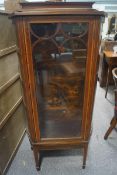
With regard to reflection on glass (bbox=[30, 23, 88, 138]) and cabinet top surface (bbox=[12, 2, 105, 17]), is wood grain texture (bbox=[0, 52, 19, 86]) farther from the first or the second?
cabinet top surface (bbox=[12, 2, 105, 17])

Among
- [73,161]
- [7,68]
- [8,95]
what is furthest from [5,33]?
[73,161]

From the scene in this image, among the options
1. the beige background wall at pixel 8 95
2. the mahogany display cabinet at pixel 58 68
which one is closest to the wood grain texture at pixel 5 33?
the beige background wall at pixel 8 95

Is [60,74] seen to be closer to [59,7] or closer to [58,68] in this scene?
[58,68]

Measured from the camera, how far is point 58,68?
1.16m

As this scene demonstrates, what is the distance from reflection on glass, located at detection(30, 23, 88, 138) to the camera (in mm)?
983

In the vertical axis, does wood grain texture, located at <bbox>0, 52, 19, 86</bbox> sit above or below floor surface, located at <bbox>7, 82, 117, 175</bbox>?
above

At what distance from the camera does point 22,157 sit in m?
1.67

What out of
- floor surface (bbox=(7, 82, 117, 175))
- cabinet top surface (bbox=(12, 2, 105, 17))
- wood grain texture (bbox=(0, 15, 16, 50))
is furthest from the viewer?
floor surface (bbox=(7, 82, 117, 175))

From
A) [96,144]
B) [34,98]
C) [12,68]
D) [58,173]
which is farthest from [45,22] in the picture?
[96,144]

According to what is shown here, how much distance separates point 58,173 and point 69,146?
311 millimetres

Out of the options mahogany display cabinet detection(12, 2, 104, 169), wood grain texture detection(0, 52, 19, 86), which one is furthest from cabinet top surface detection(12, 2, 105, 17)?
wood grain texture detection(0, 52, 19, 86)

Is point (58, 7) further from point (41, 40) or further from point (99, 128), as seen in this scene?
point (99, 128)

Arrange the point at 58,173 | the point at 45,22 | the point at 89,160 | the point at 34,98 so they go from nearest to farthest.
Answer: the point at 45,22, the point at 34,98, the point at 58,173, the point at 89,160

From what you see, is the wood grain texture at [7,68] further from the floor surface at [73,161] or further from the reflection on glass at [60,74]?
the floor surface at [73,161]
